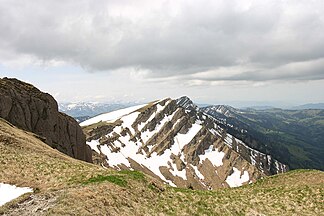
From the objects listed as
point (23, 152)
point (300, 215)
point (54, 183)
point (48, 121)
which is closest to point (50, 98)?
point (48, 121)

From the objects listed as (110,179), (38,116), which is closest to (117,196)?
(110,179)

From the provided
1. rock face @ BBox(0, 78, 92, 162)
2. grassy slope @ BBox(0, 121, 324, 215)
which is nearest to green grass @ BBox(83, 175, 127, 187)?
grassy slope @ BBox(0, 121, 324, 215)

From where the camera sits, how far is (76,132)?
93500 mm

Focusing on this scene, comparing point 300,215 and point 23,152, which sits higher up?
point 23,152

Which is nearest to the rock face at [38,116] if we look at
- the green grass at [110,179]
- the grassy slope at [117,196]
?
the grassy slope at [117,196]

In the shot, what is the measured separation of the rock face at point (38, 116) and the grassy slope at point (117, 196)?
3372 cm

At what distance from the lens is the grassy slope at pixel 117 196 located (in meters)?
23.2

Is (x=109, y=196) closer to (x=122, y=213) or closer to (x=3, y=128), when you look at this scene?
(x=122, y=213)

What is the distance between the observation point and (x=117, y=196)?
2595 cm

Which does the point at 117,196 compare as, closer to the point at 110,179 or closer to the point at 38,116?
the point at 110,179

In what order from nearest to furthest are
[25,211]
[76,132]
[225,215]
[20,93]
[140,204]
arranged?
[25,211]
[140,204]
[225,215]
[20,93]
[76,132]

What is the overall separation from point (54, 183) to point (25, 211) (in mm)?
8209

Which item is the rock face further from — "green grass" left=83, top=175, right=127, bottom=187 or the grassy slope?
"green grass" left=83, top=175, right=127, bottom=187

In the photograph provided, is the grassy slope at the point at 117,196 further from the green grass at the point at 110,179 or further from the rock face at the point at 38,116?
the rock face at the point at 38,116
